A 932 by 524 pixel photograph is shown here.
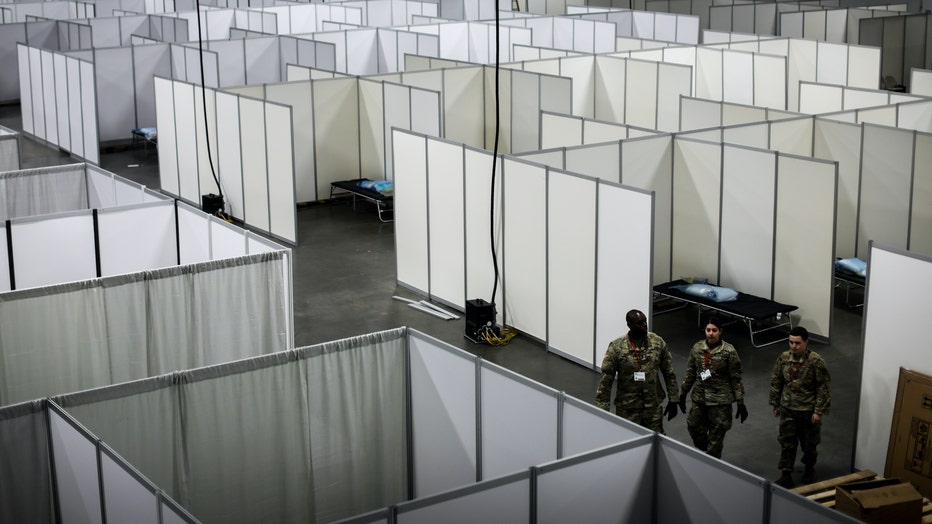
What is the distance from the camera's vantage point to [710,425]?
8.04 metres

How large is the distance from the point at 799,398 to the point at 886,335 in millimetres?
783

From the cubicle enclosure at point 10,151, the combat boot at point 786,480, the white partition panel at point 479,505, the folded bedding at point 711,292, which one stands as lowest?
the combat boot at point 786,480

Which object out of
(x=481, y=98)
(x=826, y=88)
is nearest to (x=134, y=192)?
(x=481, y=98)

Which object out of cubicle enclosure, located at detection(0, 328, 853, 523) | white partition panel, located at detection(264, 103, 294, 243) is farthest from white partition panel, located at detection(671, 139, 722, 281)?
white partition panel, located at detection(264, 103, 294, 243)

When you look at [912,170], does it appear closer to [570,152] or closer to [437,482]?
[570,152]

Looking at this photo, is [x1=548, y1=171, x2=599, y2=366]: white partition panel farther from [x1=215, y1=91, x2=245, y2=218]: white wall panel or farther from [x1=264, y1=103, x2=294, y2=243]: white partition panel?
[x1=215, y1=91, x2=245, y2=218]: white wall panel

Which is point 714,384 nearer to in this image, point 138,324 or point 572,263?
point 572,263

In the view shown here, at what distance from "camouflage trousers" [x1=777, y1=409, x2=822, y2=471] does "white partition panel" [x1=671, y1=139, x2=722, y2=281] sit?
3.86 meters

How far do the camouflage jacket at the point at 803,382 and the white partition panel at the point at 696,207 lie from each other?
12.7 ft

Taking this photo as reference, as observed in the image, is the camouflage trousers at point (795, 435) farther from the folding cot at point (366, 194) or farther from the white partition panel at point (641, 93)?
the white partition panel at point (641, 93)

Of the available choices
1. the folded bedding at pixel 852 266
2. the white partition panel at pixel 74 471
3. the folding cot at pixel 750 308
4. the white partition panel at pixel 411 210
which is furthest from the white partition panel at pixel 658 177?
the white partition panel at pixel 74 471

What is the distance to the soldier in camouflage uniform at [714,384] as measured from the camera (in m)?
7.80

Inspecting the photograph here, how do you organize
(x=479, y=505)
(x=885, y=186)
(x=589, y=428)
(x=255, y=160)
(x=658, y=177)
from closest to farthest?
(x=479, y=505) → (x=589, y=428) → (x=658, y=177) → (x=885, y=186) → (x=255, y=160)

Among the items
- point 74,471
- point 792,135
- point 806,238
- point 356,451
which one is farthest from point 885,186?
point 74,471
